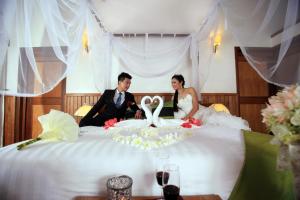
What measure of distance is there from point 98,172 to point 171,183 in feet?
1.50

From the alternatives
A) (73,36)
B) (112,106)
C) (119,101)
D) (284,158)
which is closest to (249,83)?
(119,101)

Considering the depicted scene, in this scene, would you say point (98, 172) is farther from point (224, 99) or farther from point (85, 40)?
point (224, 99)

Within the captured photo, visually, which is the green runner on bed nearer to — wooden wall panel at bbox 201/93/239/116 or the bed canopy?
the bed canopy

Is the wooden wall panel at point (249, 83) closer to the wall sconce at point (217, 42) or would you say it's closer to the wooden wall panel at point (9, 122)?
the wall sconce at point (217, 42)

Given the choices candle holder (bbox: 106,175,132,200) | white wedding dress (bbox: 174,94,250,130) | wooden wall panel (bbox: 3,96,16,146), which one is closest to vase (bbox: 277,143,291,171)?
candle holder (bbox: 106,175,132,200)

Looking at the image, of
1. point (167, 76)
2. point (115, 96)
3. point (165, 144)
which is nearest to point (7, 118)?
point (115, 96)

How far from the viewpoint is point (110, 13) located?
2957 millimetres

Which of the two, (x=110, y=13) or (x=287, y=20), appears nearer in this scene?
(x=287, y=20)

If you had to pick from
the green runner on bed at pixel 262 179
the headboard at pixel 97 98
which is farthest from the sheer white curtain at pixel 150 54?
the green runner on bed at pixel 262 179

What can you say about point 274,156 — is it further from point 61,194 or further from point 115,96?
point 115,96

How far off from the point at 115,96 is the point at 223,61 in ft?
7.09

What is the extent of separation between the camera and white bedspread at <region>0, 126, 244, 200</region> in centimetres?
118

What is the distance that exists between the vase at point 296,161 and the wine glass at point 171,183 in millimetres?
465

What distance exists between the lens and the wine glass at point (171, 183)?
3.05 ft
